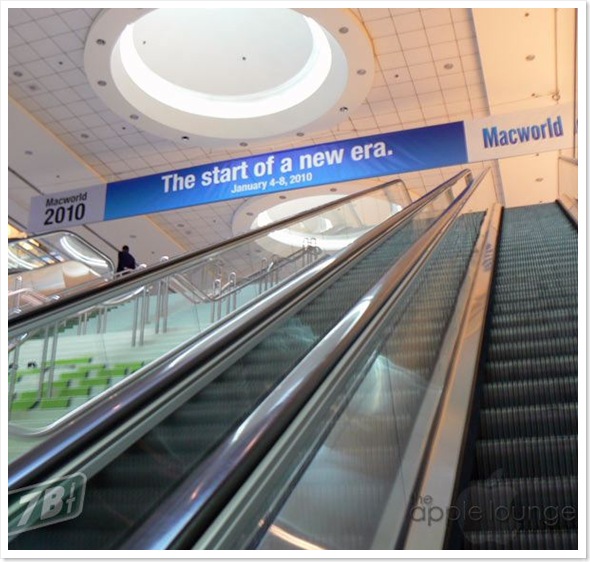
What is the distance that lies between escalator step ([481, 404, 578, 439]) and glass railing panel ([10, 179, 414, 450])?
1.93m

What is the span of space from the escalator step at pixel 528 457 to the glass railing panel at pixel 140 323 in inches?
77.6

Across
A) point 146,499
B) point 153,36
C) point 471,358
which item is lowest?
point 146,499

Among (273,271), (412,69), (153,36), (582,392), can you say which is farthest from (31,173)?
(582,392)

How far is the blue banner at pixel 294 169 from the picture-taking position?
9812 millimetres

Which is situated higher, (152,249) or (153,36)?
(153,36)

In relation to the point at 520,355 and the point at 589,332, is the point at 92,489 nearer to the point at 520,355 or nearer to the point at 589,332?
the point at 589,332

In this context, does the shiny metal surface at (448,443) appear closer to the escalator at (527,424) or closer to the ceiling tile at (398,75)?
the escalator at (527,424)

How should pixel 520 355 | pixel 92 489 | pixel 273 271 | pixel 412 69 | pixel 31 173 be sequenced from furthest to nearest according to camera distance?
pixel 31 173 → pixel 412 69 → pixel 273 271 → pixel 520 355 → pixel 92 489

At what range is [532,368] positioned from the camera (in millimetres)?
3473

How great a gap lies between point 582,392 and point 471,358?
0.74 m

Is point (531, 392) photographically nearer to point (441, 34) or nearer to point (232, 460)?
point (232, 460)

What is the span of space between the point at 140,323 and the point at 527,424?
15.7ft

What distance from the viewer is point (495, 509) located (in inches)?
91.8

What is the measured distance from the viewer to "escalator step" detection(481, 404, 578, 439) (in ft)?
9.37
